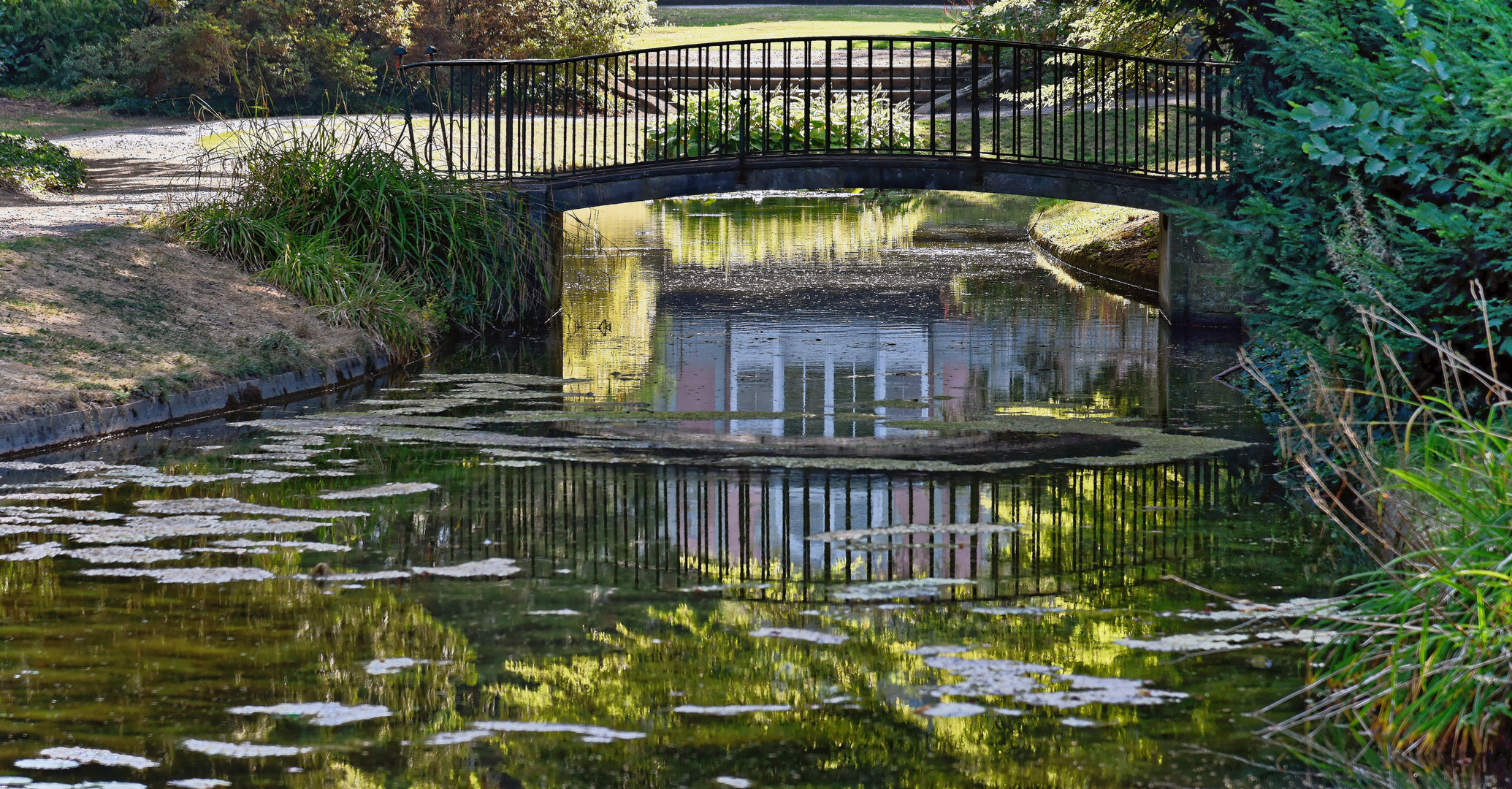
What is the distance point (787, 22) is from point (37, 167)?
33.2 m

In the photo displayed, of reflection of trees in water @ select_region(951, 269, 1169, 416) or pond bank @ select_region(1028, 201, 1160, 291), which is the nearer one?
reflection of trees in water @ select_region(951, 269, 1169, 416)

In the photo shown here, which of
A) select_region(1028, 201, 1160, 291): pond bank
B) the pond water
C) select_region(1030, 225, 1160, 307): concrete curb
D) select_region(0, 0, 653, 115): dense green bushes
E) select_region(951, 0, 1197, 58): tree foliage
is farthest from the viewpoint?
select_region(0, 0, 653, 115): dense green bushes

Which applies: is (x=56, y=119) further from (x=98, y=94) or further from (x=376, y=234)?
(x=376, y=234)

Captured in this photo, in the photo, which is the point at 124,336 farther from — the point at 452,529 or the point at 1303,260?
the point at 1303,260

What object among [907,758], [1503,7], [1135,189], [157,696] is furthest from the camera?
[1135,189]

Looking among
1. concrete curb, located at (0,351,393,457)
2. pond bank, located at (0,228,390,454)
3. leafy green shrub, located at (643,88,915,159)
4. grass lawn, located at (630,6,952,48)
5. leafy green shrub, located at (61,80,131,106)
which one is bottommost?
concrete curb, located at (0,351,393,457)

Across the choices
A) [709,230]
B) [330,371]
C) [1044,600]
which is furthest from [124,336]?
[709,230]

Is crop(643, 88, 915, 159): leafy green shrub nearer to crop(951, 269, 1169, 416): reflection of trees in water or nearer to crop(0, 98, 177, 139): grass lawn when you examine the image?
crop(951, 269, 1169, 416): reflection of trees in water

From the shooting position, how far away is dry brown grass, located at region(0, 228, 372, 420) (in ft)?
33.0

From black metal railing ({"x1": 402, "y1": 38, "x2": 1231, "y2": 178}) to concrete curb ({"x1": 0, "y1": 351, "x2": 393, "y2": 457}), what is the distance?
2814 mm

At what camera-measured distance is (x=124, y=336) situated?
11.0 m

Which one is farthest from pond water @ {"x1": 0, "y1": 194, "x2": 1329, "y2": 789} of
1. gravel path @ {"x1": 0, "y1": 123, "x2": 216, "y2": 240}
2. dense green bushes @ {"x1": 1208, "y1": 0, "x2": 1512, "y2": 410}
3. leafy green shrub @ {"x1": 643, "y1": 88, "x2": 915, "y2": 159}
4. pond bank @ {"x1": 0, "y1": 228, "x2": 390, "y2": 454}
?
leafy green shrub @ {"x1": 643, "y1": 88, "x2": 915, "y2": 159}

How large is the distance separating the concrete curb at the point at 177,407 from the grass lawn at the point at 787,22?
28400 millimetres

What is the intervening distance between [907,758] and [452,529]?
3276mm
